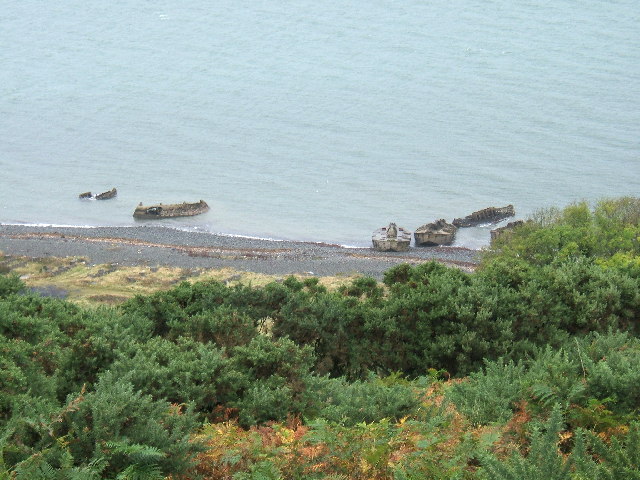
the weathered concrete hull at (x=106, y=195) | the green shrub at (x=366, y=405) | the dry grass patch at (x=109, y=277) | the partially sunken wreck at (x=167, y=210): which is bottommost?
the green shrub at (x=366, y=405)

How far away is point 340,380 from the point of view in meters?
20.1

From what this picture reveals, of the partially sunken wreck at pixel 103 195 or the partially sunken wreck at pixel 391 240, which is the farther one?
the partially sunken wreck at pixel 103 195

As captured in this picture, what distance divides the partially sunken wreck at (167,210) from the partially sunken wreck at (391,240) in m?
18.7

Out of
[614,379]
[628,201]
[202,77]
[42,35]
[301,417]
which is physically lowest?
[301,417]

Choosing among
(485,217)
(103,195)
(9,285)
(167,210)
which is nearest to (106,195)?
(103,195)

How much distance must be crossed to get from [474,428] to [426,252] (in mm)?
49381

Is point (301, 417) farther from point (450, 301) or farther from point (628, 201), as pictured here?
point (628, 201)

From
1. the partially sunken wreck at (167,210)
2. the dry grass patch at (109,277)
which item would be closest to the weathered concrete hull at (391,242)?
the dry grass patch at (109,277)

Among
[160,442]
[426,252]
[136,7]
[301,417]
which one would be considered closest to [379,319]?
[301,417]

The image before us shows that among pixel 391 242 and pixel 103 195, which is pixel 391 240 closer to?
pixel 391 242

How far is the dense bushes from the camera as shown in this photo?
461 inches

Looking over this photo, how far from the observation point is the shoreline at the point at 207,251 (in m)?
A: 56.4

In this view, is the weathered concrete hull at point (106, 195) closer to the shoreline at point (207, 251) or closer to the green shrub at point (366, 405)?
the shoreline at point (207, 251)

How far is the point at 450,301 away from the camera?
79.0 feet
